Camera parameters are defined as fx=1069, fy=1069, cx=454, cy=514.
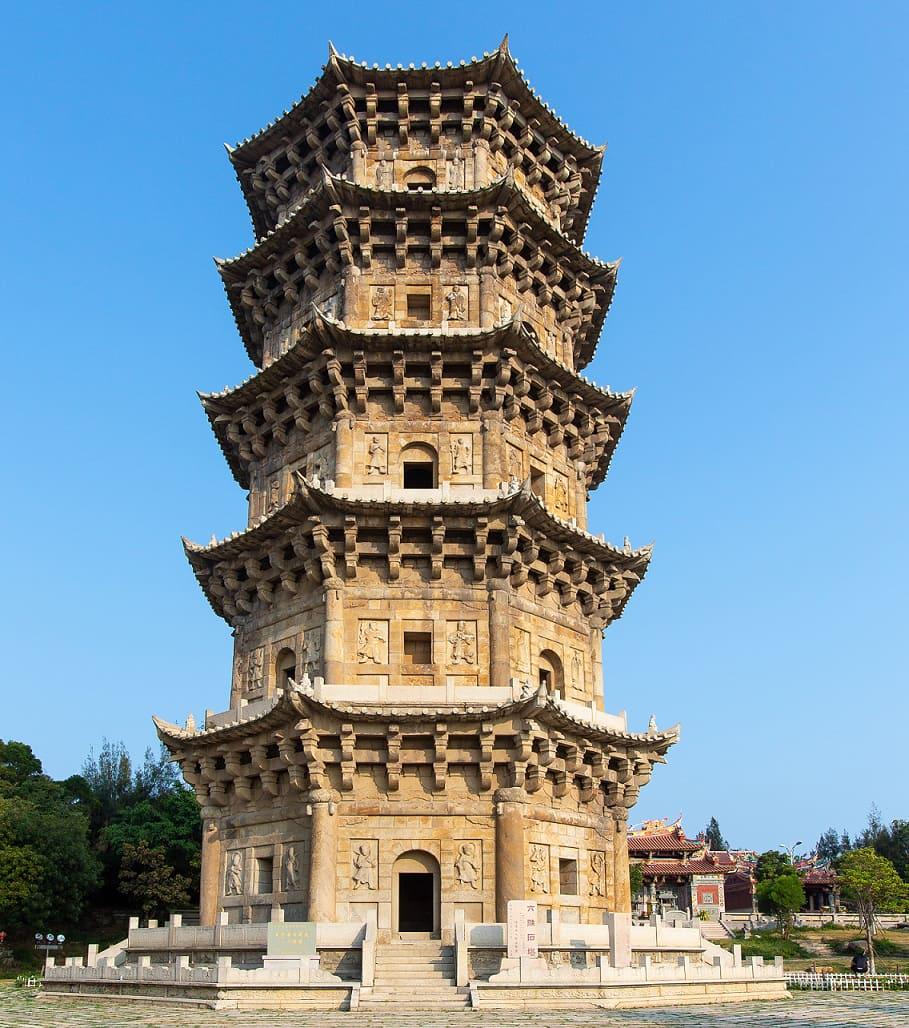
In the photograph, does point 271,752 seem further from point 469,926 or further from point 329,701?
point 469,926

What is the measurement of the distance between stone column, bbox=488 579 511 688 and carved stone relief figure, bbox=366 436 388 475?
3750 mm

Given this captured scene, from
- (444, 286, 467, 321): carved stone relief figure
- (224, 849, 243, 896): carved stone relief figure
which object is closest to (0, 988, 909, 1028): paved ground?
(224, 849, 243, 896): carved stone relief figure

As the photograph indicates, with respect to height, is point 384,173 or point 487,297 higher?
point 384,173

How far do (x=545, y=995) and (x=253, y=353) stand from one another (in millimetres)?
19053

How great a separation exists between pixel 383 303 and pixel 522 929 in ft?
47.7

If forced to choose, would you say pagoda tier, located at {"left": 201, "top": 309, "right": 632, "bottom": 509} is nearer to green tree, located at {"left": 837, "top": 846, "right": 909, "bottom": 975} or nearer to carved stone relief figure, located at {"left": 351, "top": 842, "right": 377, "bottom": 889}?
carved stone relief figure, located at {"left": 351, "top": 842, "right": 377, "bottom": 889}

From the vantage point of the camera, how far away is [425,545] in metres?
22.9

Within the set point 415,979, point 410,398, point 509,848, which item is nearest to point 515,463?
point 410,398

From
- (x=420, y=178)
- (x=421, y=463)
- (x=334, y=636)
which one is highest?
(x=420, y=178)

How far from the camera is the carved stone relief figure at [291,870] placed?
69.1 feet

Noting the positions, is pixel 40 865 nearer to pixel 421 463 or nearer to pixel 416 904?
pixel 416 904

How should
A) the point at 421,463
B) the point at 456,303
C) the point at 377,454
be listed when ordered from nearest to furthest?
1. the point at 377,454
2. the point at 421,463
3. the point at 456,303

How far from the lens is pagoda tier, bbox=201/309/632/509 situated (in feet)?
78.9

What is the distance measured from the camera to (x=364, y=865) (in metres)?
20.6
